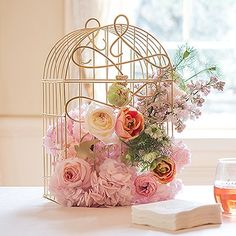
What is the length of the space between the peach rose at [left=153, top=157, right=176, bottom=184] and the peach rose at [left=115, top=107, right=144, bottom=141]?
4.2 inches

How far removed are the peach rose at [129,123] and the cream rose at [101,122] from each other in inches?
0.8

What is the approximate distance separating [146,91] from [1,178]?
4.88ft

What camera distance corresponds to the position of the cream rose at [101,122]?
157 cm

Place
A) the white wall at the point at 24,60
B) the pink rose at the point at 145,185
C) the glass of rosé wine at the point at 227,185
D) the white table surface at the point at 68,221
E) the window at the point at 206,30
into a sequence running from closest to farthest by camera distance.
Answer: the white table surface at the point at 68,221 → the glass of rosé wine at the point at 227,185 → the pink rose at the point at 145,185 → the white wall at the point at 24,60 → the window at the point at 206,30

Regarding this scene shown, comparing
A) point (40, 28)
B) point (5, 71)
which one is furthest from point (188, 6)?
point (5, 71)

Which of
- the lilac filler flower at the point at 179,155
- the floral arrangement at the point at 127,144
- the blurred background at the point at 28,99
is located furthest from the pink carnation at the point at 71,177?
the blurred background at the point at 28,99

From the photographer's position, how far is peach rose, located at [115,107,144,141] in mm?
1570

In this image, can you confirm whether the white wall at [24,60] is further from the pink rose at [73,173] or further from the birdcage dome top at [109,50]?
the pink rose at [73,173]

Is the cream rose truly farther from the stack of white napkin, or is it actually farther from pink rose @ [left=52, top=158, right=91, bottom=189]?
the stack of white napkin

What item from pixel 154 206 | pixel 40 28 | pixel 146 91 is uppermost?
Answer: pixel 40 28

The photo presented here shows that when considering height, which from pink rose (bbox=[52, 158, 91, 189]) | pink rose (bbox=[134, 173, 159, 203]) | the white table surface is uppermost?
pink rose (bbox=[52, 158, 91, 189])

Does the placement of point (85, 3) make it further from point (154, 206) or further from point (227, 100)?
point (154, 206)

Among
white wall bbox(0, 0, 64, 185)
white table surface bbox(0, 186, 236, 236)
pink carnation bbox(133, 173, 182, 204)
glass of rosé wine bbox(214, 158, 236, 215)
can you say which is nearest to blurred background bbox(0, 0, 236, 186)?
white wall bbox(0, 0, 64, 185)

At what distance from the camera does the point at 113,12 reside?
2.88m
